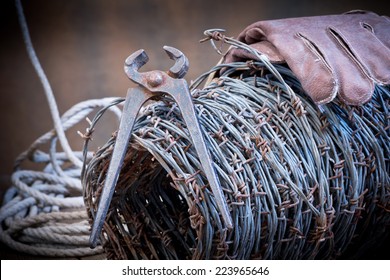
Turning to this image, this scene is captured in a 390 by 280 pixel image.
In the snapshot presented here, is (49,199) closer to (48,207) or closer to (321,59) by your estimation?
(48,207)

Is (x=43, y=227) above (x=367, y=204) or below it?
below

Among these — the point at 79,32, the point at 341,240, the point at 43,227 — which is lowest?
the point at 43,227

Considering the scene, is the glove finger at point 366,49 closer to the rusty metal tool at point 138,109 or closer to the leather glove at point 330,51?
the leather glove at point 330,51

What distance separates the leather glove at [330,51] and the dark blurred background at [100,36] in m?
0.22

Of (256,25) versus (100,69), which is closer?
(256,25)

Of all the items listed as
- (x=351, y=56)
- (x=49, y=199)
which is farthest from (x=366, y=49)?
(x=49, y=199)

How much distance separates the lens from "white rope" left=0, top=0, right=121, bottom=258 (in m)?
1.34

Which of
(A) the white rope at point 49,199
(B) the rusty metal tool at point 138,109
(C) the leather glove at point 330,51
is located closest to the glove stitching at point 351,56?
(C) the leather glove at point 330,51

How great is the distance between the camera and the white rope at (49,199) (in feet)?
4.39

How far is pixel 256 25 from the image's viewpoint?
1.12 meters

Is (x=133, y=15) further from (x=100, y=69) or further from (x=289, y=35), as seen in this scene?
(x=289, y=35)

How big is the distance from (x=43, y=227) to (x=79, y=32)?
0.38m

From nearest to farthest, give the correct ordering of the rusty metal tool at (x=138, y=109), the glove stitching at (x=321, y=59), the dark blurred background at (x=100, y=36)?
the rusty metal tool at (x=138, y=109) → the glove stitching at (x=321, y=59) → the dark blurred background at (x=100, y=36)

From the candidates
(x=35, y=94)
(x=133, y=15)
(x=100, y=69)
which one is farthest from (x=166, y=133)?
(x=35, y=94)
